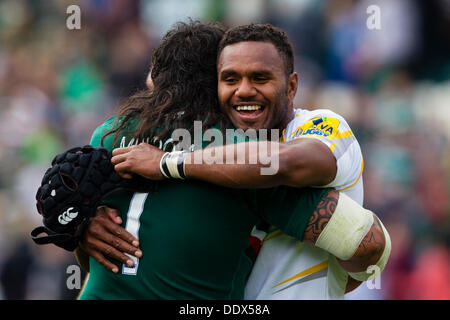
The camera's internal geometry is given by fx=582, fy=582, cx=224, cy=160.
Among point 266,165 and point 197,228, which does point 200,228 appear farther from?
point 266,165

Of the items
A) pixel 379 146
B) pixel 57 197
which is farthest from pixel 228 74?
pixel 379 146

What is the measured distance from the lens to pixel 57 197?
2.55 metres

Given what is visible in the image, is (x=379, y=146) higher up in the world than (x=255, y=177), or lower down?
lower down

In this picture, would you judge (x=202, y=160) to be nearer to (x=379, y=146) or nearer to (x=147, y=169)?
(x=147, y=169)

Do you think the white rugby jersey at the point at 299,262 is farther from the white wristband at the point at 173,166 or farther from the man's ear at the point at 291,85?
the white wristband at the point at 173,166

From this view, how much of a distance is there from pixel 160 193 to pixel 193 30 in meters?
0.90

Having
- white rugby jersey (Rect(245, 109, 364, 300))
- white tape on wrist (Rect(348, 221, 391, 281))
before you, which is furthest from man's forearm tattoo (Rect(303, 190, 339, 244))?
white tape on wrist (Rect(348, 221, 391, 281))

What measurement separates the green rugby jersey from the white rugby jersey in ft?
0.78

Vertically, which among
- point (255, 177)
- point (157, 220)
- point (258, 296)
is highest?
point (255, 177)

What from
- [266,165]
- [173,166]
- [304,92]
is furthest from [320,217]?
[304,92]

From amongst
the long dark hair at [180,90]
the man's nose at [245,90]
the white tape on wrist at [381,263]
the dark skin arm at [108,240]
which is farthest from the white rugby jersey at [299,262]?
the dark skin arm at [108,240]

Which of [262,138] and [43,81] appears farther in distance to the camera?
[43,81]

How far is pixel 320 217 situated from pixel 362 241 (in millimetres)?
238

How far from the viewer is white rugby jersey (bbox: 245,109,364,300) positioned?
282 cm
